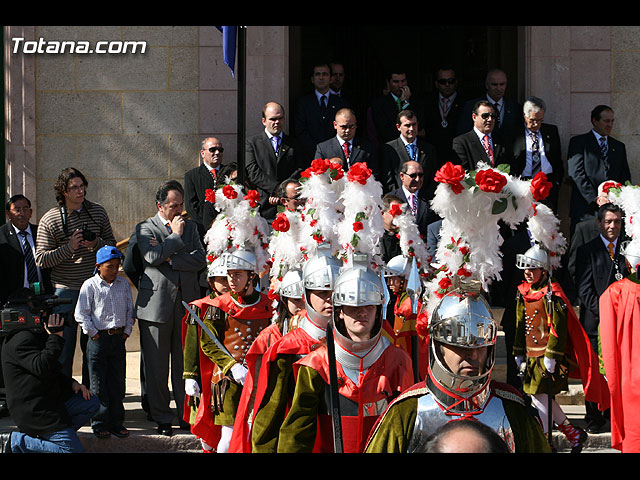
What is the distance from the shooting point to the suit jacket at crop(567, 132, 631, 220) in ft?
35.4

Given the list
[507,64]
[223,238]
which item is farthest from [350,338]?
[507,64]

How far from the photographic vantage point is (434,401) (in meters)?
4.54

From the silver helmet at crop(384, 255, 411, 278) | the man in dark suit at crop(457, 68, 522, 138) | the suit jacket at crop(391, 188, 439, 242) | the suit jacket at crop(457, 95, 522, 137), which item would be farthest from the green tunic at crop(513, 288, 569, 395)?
the man in dark suit at crop(457, 68, 522, 138)

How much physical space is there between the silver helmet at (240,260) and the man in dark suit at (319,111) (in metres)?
3.41

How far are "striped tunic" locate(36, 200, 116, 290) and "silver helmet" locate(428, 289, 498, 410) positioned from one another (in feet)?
16.8

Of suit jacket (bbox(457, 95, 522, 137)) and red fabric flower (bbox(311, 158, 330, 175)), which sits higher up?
suit jacket (bbox(457, 95, 522, 137))

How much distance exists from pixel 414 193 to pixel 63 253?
131 inches

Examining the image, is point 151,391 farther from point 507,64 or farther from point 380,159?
point 507,64

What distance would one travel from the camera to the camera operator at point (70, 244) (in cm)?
910

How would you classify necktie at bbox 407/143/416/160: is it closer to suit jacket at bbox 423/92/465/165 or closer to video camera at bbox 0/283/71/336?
suit jacket at bbox 423/92/465/165

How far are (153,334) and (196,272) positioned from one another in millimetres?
661

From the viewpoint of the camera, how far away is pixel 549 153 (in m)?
10.9

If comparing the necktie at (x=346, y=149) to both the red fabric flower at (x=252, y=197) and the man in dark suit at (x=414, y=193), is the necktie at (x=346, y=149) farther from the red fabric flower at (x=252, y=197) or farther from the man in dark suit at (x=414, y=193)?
the red fabric flower at (x=252, y=197)

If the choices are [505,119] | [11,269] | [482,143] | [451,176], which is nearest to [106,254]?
[11,269]
